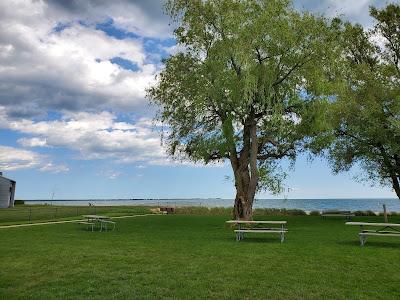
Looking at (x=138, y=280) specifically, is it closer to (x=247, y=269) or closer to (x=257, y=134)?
(x=247, y=269)

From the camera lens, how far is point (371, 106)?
29.2 metres

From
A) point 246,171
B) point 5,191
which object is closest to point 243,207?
point 246,171

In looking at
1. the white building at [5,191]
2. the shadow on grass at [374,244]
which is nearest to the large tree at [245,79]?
the shadow on grass at [374,244]

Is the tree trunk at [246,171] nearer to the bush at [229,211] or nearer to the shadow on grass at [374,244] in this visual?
the shadow on grass at [374,244]

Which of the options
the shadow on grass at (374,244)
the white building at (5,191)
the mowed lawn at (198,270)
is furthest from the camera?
the white building at (5,191)

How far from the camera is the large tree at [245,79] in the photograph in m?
21.8

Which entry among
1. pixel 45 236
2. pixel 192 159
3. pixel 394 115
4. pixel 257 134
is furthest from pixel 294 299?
pixel 394 115

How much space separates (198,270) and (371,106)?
77.2ft

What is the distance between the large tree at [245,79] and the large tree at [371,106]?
413 centimetres

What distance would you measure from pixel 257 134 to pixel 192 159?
479 centimetres

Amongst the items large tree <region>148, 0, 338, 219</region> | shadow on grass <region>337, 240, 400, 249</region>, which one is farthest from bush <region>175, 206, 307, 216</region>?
shadow on grass <region>337, 240, 400, 249</region>

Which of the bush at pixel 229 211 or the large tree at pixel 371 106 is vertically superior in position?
the large tree at pixel 371 106

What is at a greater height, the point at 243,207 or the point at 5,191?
the point at 5,191

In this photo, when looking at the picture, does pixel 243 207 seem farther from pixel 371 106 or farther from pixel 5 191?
pixel 5 191
